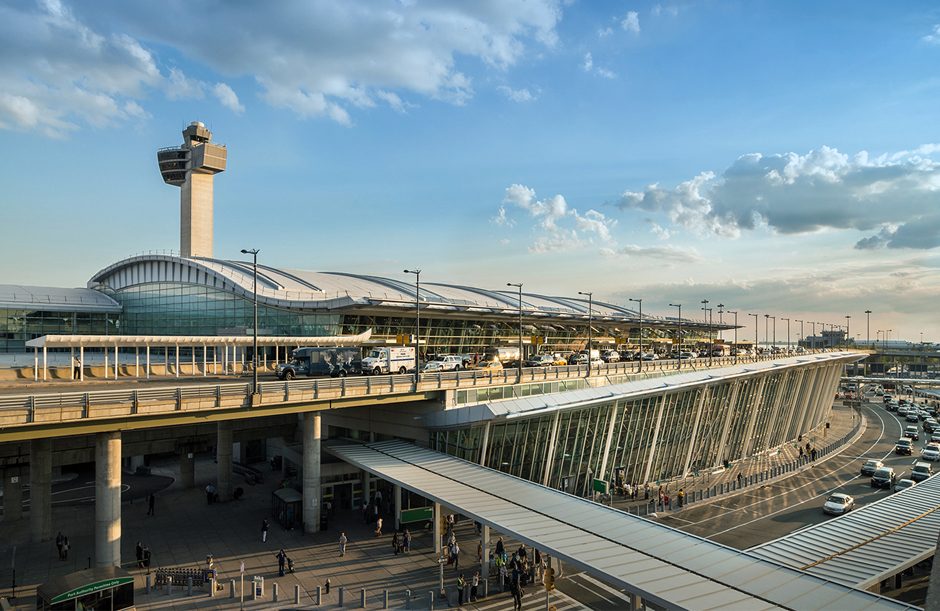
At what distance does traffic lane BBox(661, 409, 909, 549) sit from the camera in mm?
37469

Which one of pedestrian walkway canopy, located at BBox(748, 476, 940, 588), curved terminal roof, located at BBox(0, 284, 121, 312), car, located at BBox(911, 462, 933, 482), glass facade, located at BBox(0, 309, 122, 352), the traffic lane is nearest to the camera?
pedestrian walkway canopy, located at BBox(748, 476, 940, 588)

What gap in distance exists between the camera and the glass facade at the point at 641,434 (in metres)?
38.8

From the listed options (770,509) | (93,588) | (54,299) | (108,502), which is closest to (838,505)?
(770,509)

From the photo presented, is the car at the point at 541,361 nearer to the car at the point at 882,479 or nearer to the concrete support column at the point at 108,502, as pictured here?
the car at the point at 882,479

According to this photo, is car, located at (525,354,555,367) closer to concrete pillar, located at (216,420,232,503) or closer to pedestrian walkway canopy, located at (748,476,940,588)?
concrete pillar, located at (216,420,232,503)

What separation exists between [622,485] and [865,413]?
94080mm

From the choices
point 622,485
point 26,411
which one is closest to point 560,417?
point 622,485

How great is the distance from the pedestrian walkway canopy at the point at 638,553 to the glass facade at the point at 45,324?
67.0m

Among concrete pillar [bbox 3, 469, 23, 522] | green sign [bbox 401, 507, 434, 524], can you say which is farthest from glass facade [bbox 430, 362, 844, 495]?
concrete pillar [bbox 3, 469, 23, 522]

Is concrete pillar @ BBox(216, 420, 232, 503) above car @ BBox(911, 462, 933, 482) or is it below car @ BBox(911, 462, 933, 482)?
above

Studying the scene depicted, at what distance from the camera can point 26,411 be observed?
73.2ft

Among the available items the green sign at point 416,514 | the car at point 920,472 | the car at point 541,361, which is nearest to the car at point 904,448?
the car at point 920,472

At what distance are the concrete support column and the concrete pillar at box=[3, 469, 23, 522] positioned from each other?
16071 millimetres

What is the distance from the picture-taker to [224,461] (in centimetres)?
4162
